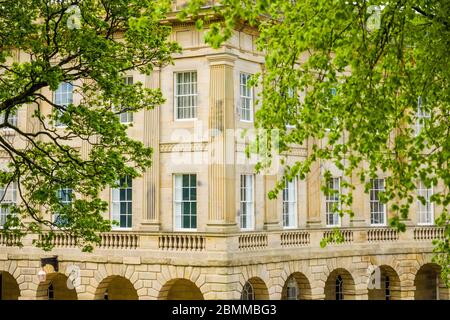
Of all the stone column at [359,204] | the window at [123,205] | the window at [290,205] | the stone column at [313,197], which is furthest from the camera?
the stone column at [359,204]

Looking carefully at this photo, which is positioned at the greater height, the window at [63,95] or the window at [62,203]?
the window at [63,95]

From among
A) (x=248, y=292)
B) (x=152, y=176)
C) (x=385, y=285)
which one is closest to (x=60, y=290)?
(x=152, y=176)

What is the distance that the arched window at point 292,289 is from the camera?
35344mm

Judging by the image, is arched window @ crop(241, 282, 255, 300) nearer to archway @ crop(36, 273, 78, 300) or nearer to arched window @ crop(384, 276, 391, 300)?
archway @ crop(36, 273, 78, 300)

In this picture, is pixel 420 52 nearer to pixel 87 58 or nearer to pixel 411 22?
pixel 411 22

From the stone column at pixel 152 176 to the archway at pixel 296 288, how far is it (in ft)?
21.0

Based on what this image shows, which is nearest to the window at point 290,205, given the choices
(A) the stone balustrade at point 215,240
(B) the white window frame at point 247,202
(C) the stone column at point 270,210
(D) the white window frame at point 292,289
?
(A) the stone balustrade at point 215,240

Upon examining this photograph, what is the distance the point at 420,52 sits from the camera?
1639 cm

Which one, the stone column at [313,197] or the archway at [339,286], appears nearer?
the stone column at [313,197]

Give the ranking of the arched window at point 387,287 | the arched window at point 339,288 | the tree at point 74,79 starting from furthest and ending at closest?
the arched window at point 387,287 < the arched window at point 339,288 < the tree at point 74,79

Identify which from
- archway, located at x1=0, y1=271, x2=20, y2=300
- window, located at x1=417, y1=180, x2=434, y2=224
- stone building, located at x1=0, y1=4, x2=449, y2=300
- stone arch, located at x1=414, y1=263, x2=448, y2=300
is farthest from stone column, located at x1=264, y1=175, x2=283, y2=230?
archway, located at x1=0, y1=271, x2=20, y2=300

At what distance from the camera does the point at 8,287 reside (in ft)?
120

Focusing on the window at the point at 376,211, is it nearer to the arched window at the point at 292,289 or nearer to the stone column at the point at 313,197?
the stone column at the point at 313,197

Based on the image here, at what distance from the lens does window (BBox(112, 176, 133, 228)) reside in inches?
1292
